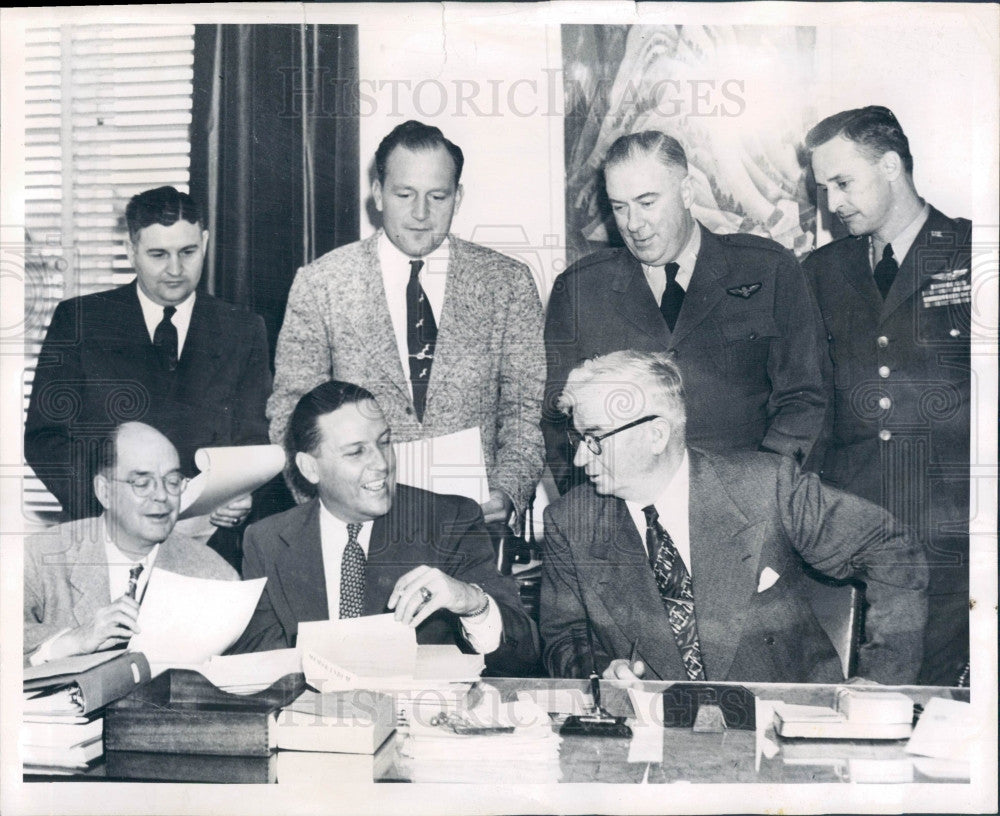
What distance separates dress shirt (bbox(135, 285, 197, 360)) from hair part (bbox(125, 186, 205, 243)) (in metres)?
0.21

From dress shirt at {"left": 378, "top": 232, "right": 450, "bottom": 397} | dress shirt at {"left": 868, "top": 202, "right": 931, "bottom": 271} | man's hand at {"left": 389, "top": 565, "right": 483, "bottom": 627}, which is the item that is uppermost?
dress shirt at {"left": 868, "top": 202, "right": 931, "bottom": 271}

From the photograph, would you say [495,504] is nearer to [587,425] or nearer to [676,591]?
[587,425]

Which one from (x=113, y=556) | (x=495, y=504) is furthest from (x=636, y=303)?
(x=113, y=556)

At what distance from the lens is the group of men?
318 cm

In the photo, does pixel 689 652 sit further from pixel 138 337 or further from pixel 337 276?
pixel 138 337

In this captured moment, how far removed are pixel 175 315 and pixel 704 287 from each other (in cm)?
165

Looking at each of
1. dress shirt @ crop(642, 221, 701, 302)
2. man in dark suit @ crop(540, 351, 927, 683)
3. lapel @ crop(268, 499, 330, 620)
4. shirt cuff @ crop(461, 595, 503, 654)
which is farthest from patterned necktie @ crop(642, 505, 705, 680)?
lapel @ crop(268, 499, 330, 620)

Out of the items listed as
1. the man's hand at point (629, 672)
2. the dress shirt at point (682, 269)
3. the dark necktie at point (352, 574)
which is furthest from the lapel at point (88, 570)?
the dress shirt at point (682, 269)

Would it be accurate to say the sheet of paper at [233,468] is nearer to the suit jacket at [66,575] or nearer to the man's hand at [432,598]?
the suit jacket at [66,575]

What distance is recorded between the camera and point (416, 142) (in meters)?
3.23

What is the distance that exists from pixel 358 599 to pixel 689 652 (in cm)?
103

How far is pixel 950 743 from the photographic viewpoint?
10.4ft

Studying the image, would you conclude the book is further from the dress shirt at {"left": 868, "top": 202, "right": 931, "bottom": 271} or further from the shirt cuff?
the dress shirt at {"left": 868, "top": 202, "right": 931, "bottom": 271}

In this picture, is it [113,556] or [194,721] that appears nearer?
[194,721]
